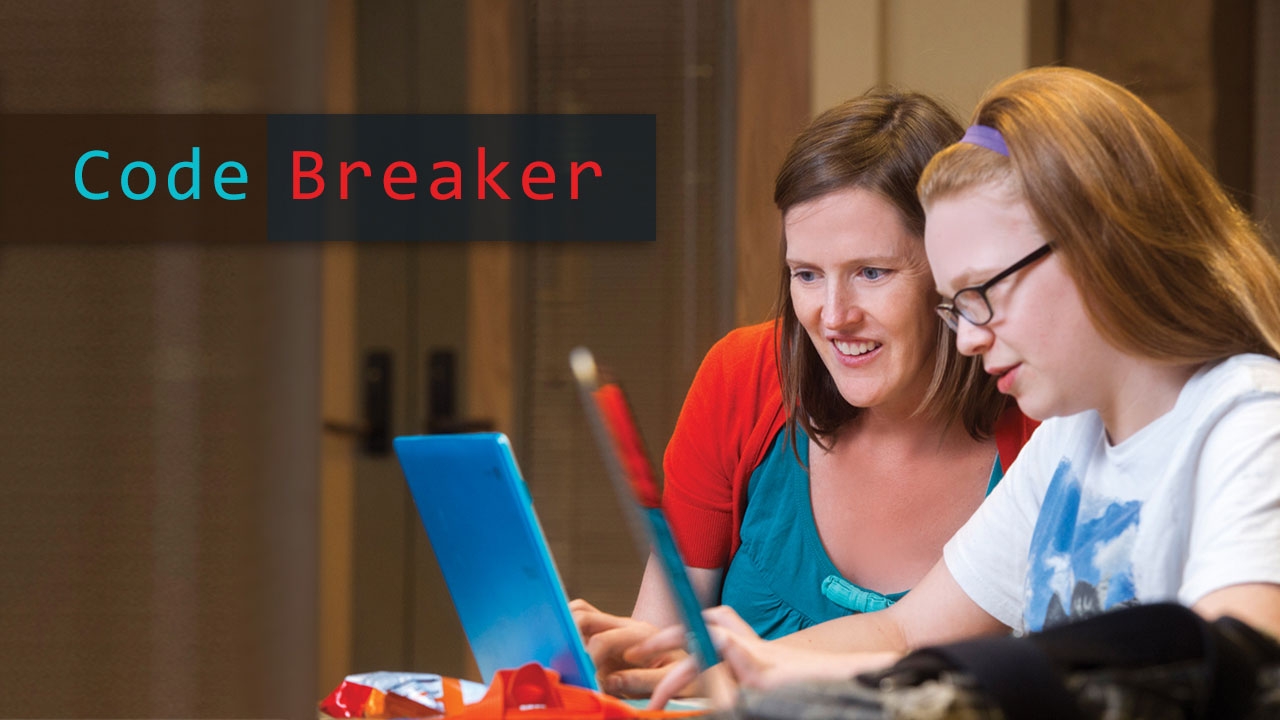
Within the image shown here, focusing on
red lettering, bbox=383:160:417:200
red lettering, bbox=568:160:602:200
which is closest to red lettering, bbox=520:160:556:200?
red lettering, bbox=568:160:602:200

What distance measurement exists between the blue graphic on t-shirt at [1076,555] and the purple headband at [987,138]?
259 millimetres

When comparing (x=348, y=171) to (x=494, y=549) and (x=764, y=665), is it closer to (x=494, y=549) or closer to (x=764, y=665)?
(x=494, y=549)

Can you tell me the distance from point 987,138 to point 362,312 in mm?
2208

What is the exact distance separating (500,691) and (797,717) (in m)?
0.44

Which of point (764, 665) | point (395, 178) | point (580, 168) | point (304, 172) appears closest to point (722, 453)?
point (764, 665)

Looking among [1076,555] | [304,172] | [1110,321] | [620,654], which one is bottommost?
[620,654]

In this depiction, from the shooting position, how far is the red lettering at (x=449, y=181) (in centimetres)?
302

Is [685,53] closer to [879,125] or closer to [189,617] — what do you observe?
[879,125]

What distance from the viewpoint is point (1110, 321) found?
2.88ft

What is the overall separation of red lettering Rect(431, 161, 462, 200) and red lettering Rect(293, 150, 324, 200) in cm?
36

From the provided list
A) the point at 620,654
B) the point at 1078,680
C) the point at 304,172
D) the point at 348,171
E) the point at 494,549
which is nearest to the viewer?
the point at 1078,680

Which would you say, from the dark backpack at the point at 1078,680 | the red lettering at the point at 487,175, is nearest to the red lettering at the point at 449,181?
the red lettering at the point at 487,175

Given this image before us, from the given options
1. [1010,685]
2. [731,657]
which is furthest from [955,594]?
[1010,685]

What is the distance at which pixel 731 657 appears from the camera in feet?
3.18
